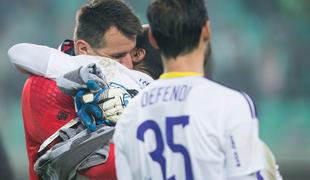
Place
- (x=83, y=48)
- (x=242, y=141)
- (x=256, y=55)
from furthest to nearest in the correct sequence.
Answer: (x=256, y=55) → (x=83, y=48) → (x=242, y=141)

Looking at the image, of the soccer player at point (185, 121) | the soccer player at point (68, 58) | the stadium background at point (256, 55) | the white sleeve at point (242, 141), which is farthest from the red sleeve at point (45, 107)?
the stadium background at point (256, 55)

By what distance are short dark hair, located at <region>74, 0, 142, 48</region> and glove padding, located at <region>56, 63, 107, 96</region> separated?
0.24 meters

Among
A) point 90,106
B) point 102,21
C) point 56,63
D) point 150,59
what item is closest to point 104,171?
point 90,106


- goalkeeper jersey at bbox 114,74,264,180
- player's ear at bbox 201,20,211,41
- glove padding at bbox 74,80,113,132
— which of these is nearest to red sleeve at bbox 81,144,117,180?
glove padding at bbox 74,80,113,132

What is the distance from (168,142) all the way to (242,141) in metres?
0.23

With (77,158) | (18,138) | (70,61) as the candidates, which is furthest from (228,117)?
(18,138)

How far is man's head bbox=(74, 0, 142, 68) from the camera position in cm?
321

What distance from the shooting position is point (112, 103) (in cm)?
301

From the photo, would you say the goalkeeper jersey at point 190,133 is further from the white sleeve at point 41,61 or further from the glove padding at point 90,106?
the white sleeve at point 41,61

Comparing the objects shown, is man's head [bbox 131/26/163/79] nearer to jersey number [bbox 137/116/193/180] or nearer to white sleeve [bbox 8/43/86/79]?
white sleeve [bbox 8/43/86/79]

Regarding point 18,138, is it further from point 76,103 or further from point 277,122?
point 76,103

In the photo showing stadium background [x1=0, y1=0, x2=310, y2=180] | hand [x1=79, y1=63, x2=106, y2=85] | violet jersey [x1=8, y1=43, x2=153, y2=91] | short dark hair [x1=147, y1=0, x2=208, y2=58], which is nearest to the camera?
short dark hair [x1=147, y1=0, x2=208, y2=58]

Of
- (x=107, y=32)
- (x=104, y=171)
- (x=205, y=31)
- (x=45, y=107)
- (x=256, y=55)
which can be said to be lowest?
(x=256, y=55)

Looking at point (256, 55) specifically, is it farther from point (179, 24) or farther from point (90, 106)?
point (179, 24)
